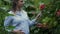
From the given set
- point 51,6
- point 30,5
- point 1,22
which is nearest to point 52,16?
point 51,6

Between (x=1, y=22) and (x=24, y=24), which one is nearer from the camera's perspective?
(x=1, y=22)

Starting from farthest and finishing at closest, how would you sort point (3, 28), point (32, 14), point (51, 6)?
point (32, 14), point (51, 6), point (3, 28)

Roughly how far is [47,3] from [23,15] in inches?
18.9

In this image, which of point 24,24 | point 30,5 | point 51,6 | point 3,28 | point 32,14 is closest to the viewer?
point 3,28

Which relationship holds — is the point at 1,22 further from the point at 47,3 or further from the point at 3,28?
the point at 47,3

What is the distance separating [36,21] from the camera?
392cm

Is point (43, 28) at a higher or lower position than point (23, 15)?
lower

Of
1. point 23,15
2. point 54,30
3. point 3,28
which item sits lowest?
point 54,30

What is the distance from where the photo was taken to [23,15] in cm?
368

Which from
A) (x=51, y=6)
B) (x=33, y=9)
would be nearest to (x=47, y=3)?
(x=51, y=6)

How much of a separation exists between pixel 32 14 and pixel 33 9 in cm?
24

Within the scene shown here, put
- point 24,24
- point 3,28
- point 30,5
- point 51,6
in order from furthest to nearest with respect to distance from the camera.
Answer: point 30,5
point 51,6
point 24,24
point 3,28

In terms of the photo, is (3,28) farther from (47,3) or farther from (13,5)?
(47,3)

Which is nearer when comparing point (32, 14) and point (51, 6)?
point (51, 6)
